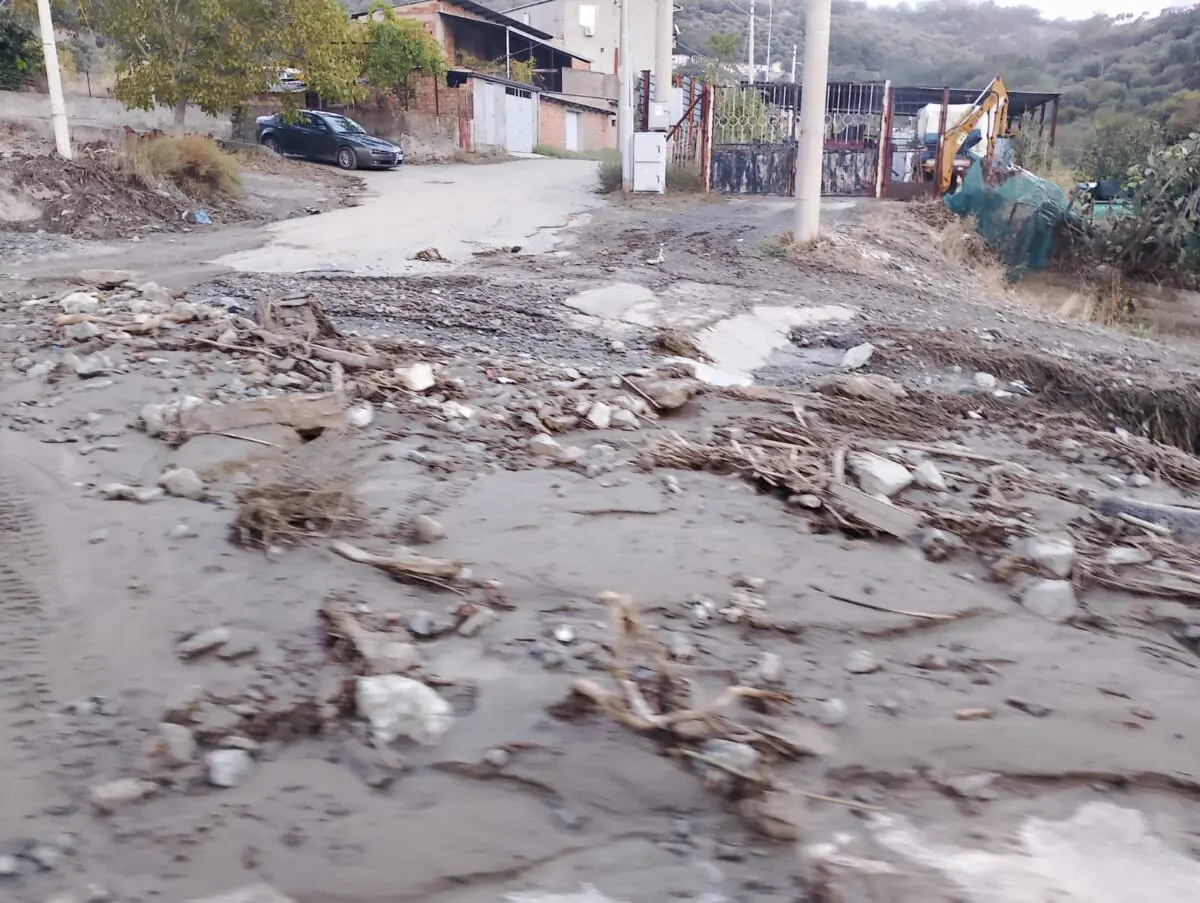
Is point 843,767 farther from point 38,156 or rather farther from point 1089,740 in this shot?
point 38,156

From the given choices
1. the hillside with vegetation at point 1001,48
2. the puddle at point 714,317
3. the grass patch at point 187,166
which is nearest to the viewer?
the puddle at point 714,317

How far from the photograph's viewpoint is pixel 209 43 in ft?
→ 62.7

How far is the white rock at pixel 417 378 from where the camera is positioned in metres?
5.19

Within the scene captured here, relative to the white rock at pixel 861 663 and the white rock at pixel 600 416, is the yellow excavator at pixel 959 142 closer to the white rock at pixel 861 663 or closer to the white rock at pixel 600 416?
the white rock at pixel 600 416

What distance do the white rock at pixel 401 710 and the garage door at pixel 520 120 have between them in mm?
31449

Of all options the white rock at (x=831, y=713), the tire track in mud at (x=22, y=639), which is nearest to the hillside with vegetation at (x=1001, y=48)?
the white rock at (x=831, y=713)

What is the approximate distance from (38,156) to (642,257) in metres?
8.43

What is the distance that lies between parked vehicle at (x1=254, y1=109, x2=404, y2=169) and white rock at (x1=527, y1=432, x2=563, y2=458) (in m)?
19.5

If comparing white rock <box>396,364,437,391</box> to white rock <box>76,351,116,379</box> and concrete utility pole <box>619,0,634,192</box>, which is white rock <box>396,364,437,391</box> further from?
concrete utility pole <box>619,0,634,192</box>

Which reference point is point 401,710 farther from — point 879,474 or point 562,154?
point 562,154

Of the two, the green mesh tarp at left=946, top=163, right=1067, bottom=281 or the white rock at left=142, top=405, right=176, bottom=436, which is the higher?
the green mesh tarp at left=946, top=163, right=1067, bottom=281

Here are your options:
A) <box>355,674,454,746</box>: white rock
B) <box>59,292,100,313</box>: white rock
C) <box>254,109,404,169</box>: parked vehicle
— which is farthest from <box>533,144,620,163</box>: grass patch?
<box>355,674,454,746</box>: white rock

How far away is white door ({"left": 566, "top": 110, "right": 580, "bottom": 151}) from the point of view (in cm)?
3838

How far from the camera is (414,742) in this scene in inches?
97.0
